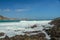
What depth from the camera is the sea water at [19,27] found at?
10.8 feet

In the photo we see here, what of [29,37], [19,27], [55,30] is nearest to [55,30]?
[55,30]

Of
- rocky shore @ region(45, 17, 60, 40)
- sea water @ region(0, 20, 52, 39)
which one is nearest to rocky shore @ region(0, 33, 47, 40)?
sea water @ region(0, 20, 52, 39)

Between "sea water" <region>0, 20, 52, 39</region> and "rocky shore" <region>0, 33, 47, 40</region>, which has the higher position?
"sea water" <region>0, 20, 52, 39</region>

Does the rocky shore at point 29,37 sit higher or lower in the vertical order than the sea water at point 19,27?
lower

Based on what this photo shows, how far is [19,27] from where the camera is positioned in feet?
10.9

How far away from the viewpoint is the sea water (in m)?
3.29

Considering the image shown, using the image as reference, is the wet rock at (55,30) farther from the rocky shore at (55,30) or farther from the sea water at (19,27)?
the sea water at (19,27)

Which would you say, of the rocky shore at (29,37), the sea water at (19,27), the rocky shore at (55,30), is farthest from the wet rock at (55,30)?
the rocky shore at (29,37)

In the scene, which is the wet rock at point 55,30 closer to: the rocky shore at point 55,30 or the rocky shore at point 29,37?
the rocky shore at point 55,30

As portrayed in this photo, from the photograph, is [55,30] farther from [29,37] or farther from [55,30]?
[29,37]

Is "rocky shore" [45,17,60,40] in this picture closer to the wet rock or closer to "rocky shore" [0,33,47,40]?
the wet rock

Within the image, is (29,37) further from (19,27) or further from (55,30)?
(55,30)

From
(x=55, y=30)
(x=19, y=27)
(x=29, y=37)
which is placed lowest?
(x=29, y=37)

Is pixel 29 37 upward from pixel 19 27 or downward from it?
downward
